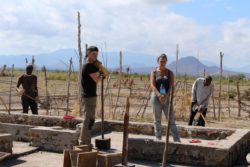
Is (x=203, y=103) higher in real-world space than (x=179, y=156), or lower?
higher

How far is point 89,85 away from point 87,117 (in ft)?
1.79

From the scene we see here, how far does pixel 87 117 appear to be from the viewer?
7793mm

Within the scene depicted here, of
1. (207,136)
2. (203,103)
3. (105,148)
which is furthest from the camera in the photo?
(203,103)

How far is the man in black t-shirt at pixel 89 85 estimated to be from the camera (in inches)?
299

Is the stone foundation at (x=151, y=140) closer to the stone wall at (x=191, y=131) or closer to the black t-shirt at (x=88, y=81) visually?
the stone wall at (x=191, y=131)

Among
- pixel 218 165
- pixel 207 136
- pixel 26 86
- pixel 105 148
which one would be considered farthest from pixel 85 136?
pixel 26 86

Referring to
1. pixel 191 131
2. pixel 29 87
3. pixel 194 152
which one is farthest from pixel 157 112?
pixel 29 87

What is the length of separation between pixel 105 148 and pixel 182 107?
7923mm

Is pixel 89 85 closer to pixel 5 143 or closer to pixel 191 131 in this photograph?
pixel 5 143

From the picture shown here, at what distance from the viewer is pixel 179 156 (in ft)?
25.7

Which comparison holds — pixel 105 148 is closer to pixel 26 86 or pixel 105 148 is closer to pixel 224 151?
pixel 224 151

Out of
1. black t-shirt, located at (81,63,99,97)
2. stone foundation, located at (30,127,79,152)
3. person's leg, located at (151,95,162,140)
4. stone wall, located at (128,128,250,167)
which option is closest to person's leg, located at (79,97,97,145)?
black t-shirt, located at (81,63,99,97)

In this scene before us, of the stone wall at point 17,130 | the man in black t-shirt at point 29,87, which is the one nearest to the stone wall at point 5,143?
the stone wall at point 17,130

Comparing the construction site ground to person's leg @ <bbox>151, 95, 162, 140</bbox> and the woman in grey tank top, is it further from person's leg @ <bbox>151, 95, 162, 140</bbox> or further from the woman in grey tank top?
the woman in grey tank top
